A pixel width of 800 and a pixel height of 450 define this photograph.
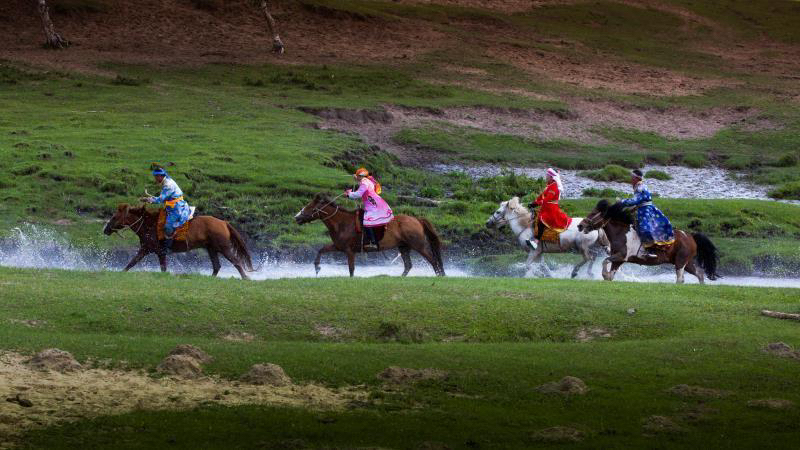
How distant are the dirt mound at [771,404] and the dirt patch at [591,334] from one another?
13.0 ft

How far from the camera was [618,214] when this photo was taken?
1039 inches

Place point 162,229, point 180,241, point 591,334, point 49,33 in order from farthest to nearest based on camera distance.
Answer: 1. point 49,33
2. point 180,241
3. point 162,229
4. point 591,334

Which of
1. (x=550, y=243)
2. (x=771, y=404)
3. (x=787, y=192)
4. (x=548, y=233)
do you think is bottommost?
(x=787, y=192)

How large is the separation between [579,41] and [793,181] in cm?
2566

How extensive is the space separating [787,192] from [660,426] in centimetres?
2909

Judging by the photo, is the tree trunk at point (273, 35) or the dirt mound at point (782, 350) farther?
the tree trunk at point (273, 35)

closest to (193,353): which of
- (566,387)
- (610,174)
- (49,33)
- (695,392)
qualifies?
(566,387)

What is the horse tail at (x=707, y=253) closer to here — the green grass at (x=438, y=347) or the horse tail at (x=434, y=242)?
the green grass at (x=438, y=347)

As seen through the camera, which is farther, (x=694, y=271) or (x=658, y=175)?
(x=658, y=175)

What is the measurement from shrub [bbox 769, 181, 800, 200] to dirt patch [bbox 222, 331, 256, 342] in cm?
2677

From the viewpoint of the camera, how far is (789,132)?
5328 cm

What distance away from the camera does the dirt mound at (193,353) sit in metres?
17.1

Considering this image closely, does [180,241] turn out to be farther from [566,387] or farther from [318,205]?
[566,387]

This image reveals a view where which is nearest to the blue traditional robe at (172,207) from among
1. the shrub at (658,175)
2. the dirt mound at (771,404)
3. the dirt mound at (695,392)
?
the dirt mound at (695,392)
